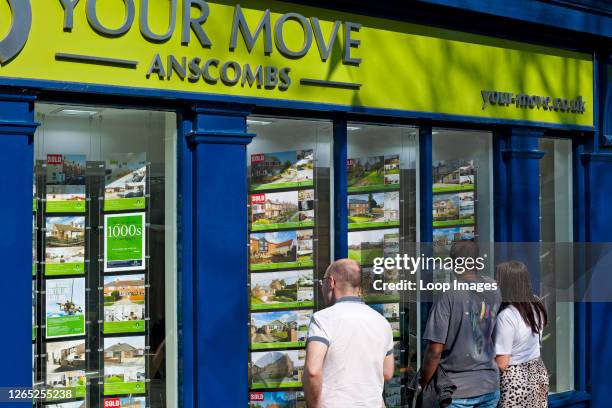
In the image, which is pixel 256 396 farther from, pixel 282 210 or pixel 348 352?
pixel 348 352

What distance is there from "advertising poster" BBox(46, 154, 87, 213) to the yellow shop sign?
601 mm

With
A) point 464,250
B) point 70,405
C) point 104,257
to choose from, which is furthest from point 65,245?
point 464,250

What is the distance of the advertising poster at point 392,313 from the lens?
7.80m

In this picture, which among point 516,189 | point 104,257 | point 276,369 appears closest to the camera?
point 104,257

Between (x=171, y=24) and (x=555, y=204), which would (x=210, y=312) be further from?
(x=555, y=204)

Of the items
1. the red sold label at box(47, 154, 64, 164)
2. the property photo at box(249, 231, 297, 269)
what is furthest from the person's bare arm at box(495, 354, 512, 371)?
the red sold label at box(47, 154, 64, 164)

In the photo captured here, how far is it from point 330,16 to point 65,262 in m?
2.88

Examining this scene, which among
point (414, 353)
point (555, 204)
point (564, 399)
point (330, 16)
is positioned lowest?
point (564, 399)

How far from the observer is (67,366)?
607cm

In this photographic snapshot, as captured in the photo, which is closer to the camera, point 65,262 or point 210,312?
point 65,262

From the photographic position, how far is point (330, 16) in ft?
23.5

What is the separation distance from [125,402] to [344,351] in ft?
6.75

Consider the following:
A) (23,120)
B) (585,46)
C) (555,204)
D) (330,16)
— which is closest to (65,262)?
(23,120)

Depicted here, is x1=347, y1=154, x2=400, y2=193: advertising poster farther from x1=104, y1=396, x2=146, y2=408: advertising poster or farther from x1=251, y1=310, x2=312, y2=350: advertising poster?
x1=104, y1=396, x2=146, y2=408: advertising poster
